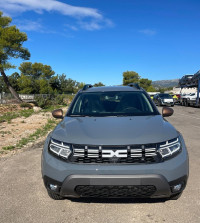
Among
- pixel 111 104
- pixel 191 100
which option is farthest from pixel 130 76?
pixel 111 104

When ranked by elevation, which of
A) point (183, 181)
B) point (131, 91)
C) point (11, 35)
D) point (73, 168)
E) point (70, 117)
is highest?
point (11, 35)

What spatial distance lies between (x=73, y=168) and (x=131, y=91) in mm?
2257

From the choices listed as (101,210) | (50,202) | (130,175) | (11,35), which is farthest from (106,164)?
(11,35)

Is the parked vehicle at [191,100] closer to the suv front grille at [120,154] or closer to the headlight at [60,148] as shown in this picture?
the suv front grille at [120,154]

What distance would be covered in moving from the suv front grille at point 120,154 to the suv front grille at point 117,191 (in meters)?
0.28

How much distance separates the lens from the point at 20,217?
2795 mm

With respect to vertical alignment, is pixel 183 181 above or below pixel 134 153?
below

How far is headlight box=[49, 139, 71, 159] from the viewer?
2.67 m

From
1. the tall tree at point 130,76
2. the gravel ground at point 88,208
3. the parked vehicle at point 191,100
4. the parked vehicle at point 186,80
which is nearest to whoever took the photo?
the gravel ground at point 88,208

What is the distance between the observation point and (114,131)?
9.21ft

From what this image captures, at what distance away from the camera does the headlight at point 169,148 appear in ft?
8.62

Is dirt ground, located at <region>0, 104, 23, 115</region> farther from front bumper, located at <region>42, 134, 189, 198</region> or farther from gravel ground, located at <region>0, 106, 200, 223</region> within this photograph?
front bumper, located at <region>42, 134, 189, 198</region>

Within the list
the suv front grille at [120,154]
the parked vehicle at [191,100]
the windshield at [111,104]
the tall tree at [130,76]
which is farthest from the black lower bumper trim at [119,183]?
the tall tree at [130,76]

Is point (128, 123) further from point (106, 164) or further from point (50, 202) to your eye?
point (50, 202)
